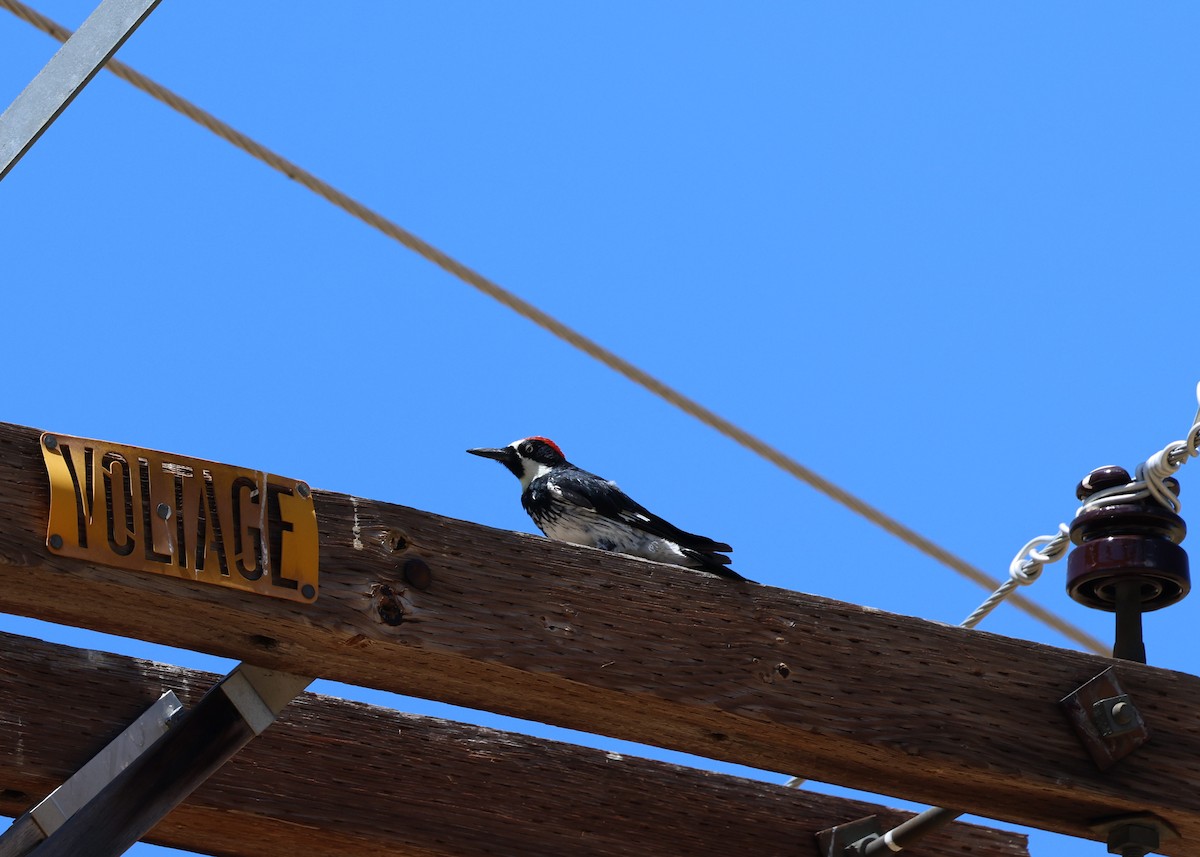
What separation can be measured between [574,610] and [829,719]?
38 cm

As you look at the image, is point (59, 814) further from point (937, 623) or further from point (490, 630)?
point (937, 623)

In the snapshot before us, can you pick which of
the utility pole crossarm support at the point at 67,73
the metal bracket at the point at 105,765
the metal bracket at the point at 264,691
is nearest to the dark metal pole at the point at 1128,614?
the metal bracket at the point at 264,691

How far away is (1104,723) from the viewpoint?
2496 millimetres

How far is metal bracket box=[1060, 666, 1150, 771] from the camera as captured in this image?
2.49m

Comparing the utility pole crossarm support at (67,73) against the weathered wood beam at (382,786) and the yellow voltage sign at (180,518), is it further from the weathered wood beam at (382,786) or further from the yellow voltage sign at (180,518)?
the weathered wood beam at (382,786)

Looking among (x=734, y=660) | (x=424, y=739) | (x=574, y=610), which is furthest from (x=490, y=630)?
(x=424, y=739)

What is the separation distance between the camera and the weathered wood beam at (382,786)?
8.39ft

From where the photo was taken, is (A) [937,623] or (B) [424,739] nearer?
(A) [937,623]

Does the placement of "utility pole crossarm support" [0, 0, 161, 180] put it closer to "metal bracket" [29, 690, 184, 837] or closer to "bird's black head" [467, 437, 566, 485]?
"metal bracket" [29, 690, 184, 837]

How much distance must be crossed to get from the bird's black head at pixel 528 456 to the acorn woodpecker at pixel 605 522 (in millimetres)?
37

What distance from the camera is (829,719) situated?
237 centimetres

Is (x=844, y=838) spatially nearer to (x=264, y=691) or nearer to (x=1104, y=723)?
(x=1104, y=723)

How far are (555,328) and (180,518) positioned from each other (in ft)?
5.90

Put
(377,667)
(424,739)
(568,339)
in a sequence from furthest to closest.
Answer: (568,339), (424,739), (377,667)
